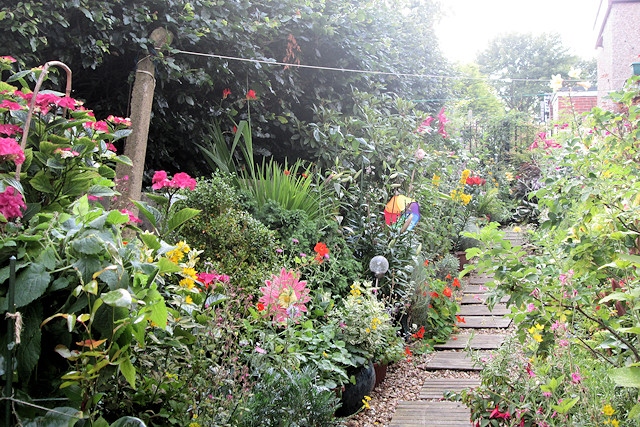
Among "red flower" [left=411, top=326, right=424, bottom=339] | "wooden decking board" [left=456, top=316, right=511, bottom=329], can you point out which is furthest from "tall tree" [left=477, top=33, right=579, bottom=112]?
"red flower" [left=411, top=326, right=424, bottom=339]

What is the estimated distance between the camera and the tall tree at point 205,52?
330 centimetres

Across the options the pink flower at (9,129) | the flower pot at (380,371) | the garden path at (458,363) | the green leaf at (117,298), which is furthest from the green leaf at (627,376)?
the flower pot at (380,371)

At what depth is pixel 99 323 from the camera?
1.24m

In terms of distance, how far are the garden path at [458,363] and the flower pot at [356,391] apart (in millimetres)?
208

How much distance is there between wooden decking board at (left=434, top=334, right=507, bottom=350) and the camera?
420 centimetres

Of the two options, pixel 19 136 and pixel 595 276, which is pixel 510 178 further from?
pixel 19 136

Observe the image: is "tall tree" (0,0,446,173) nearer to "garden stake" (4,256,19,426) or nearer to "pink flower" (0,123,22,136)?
"pink flower" (0,123,22,136)

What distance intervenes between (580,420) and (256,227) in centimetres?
193

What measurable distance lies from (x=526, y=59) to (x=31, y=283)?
37.5 m

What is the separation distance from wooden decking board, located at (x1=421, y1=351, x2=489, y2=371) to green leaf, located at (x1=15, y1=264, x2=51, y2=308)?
3169 millimetres

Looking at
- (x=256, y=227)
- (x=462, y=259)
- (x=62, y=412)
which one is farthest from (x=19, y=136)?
(x=462, y=259)

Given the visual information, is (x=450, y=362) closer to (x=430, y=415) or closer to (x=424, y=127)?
(x=430, y=415)

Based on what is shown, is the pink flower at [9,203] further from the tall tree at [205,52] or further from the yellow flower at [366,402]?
the yellow flower at [366,402]

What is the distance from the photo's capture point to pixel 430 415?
3072mm
